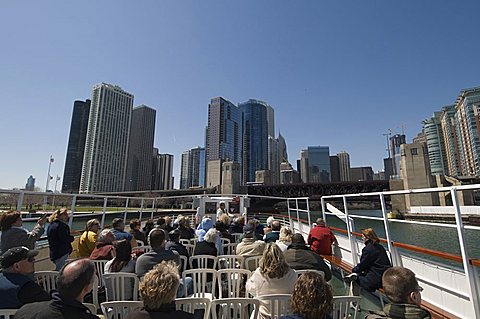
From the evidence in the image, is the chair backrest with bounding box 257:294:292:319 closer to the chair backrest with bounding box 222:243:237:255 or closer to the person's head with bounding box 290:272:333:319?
the person's head with bounding box 290:272:333:319

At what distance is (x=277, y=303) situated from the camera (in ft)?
7.43

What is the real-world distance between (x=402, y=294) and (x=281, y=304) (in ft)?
3.20

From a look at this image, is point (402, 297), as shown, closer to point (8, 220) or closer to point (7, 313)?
point (7, 313)

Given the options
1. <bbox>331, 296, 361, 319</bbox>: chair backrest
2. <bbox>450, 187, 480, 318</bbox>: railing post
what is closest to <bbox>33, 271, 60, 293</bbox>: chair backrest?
<bbox>331, 296, 361, 319</bbox>: chair backrest

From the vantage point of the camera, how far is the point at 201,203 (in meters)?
12.6

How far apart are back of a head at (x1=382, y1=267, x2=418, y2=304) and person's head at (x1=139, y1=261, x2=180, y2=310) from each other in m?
1.55

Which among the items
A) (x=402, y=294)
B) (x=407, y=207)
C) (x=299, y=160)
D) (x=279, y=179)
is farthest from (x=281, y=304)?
(x=299, y=160)

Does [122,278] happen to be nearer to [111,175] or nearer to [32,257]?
[32,257]

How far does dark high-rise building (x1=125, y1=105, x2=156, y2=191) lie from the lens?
13488 centimetres

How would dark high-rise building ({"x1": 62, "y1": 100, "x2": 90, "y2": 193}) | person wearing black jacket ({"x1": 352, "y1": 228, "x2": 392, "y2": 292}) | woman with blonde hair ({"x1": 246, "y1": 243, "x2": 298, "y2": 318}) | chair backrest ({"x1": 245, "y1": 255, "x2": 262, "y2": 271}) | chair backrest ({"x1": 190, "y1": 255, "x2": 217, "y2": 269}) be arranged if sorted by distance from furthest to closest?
dark high-rise building ({"x1": 62, "y1": 100, "x2": 90, "y2": 193}), chair backrest ({"x1": 190, "y1": 255, "x2": 217, "y2": 269}), chair backrest ({"x1": 245, "y1": 255, "x2": 262, "y2": 271}), person wearing black jacket ({"x1": 352, "y1": 228, "x2": 392, "y2": 292}), woman with blonde hair ({"x1": 246, "y1": 243, "x2": 298, "y2": 318})

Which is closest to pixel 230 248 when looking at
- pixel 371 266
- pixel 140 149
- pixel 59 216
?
pixel 371 266

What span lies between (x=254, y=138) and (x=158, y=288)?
17454 cm

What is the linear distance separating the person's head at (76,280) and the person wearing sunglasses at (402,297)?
1.96 metres

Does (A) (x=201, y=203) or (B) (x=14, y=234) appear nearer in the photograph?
(B) (x=14, y=234)
